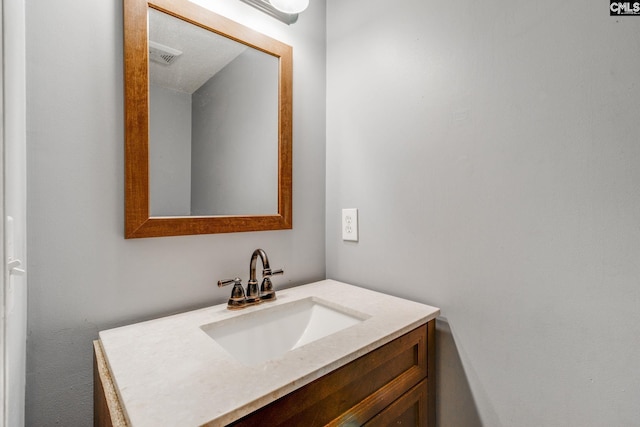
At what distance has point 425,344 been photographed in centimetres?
88

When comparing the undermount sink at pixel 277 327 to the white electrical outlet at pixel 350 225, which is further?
the white electrical outlet at pixel 350 225

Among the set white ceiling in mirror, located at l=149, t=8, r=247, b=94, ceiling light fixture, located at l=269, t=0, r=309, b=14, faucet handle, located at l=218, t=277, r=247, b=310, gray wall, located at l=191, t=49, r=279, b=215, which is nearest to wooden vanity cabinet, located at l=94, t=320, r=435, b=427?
faucet handle, located at l=218, t=277, r=247, b=310

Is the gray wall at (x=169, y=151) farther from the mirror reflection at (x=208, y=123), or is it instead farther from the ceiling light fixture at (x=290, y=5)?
the ceiling light fixture at (x=290, y=5)

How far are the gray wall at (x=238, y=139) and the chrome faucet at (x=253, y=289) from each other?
20 cm

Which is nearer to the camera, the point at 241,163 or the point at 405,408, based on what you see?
the point at 405,408

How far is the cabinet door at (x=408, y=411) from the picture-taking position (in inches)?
28.2

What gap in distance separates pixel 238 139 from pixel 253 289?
1.74 ft

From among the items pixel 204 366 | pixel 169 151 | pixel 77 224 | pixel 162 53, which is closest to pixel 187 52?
pixel 162 53

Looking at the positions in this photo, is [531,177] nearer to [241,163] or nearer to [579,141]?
[579,141]

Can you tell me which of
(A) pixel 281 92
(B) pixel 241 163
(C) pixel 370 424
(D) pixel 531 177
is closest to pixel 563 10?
(D) pixel 531 177

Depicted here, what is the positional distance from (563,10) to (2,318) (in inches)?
49.6

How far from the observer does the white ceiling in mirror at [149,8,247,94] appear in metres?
0.85

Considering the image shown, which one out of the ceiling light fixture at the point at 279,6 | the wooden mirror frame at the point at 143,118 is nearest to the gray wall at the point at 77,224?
the wooden mirror frame at the point at 143,118

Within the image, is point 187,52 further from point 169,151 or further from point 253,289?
point 253,289
